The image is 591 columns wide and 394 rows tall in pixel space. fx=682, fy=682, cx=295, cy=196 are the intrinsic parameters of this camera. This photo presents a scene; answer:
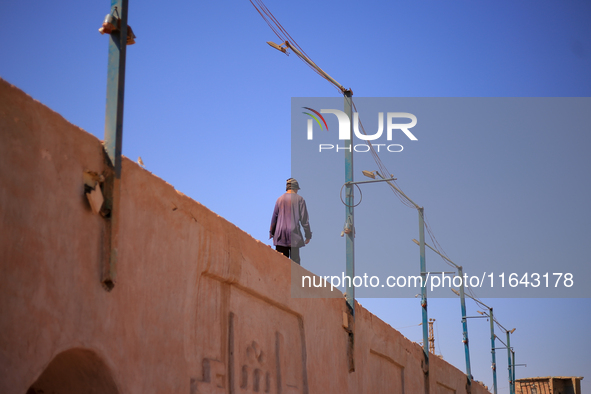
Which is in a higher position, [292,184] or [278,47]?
[278,47]

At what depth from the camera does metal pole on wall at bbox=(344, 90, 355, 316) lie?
41.1 feet

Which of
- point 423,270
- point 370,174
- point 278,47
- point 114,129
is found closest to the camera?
point 114,129

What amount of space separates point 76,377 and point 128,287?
823 mm

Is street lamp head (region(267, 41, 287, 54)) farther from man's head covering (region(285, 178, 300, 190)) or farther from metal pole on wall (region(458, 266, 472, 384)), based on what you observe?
metal pole on wall (region(458, 266, 472, 384))

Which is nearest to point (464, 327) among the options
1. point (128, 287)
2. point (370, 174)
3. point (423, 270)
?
point (423, 270)

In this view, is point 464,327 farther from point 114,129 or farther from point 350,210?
point 114,129

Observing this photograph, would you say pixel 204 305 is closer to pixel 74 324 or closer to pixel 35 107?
pixel 74 324

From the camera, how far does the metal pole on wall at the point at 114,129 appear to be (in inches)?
217

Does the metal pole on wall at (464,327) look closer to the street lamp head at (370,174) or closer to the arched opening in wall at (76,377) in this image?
the street lamp head at (370,174)

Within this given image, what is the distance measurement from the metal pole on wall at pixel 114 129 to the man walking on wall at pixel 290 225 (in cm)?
567

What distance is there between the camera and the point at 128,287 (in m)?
5.79

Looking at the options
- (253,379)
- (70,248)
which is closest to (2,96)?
(70,248)

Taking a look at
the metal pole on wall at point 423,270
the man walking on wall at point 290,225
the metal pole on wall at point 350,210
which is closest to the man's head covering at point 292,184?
the man walking on wall at point 290,225

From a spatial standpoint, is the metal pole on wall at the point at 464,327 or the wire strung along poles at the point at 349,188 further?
the metal pole on wall at the point at 464,327
